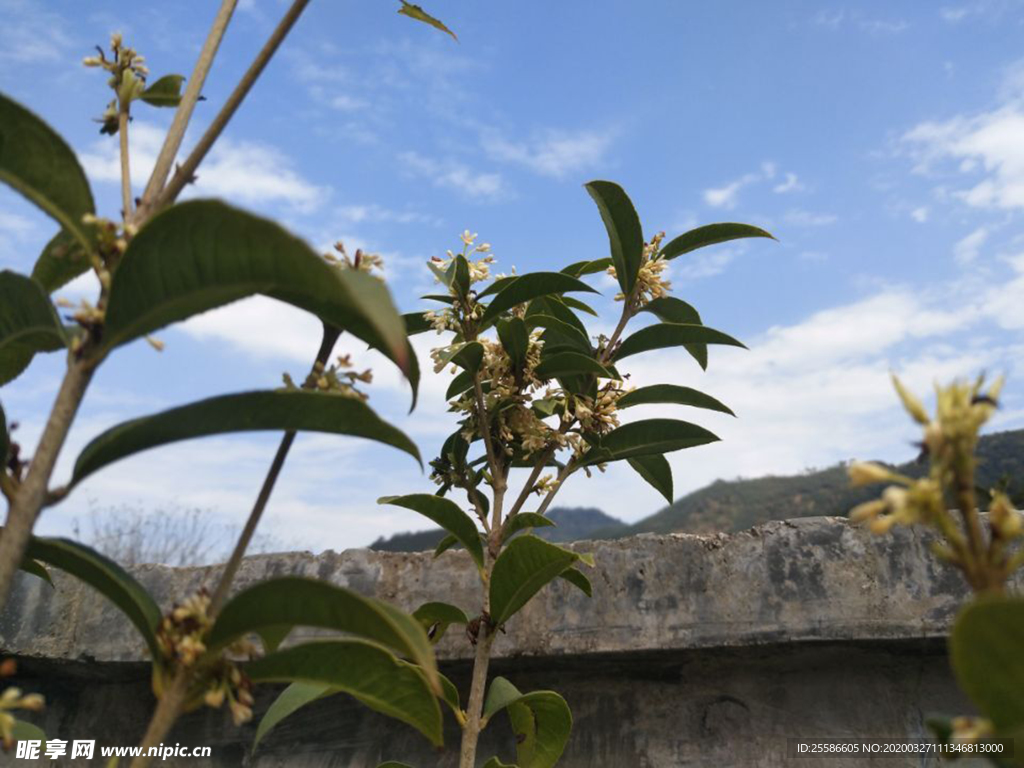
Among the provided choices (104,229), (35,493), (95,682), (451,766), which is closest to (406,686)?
(35,493)

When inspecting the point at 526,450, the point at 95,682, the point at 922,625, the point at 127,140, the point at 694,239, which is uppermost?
the point at 694,239

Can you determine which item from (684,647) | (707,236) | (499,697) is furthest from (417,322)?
(684,647)

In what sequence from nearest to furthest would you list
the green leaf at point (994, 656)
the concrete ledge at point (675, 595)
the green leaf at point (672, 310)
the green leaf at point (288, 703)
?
the green leaf at point (994, 656)
the green leaf at point (288, 703)
the green leaf at point (672, 310)
the concrete ledge at point (675, 595)

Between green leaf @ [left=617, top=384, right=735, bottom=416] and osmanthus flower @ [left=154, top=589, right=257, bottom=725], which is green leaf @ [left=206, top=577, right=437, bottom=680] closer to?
osmanthus flower @ [left=154, top=589, right=257, bottom=725]

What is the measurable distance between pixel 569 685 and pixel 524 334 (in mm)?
1037

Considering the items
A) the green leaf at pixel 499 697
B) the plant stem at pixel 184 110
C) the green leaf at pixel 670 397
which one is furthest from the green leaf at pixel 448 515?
the plant stem at pixel 184 110

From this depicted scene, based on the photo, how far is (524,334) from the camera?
182 centimetres

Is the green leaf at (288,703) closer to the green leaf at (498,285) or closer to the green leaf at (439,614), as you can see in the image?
the green leaf at (439,614)

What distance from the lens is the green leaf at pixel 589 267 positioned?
2129 mm

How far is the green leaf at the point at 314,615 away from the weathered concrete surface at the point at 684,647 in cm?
134

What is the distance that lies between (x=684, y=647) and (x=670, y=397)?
2.15ft

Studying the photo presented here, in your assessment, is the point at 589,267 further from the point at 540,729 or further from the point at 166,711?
the point at 166,711

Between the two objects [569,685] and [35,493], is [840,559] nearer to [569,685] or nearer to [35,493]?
[569,685]

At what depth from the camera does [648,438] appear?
1938mm
